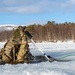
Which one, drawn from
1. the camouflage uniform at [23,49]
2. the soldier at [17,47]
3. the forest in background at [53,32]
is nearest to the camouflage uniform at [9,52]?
the soldier at [17,47]

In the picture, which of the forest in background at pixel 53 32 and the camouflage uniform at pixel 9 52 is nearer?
the camouflage uniform at pixel 9 52

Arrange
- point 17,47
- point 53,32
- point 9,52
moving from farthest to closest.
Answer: point 53,32 < point 17,47 < point 9,52

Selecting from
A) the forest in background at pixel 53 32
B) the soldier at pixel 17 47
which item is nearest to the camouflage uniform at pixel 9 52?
the soldier at pixel 17 47

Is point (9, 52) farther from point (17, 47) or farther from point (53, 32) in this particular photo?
point (53, 32)

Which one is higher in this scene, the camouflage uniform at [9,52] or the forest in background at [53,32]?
the forest in background at [53,32]

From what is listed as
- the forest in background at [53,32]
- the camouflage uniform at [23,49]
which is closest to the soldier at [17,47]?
the camouflage uniform at [23,49]

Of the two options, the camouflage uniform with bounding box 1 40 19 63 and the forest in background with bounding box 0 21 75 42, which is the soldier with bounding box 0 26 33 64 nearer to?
the camouflage uniform with bounding box 1 40 19 63

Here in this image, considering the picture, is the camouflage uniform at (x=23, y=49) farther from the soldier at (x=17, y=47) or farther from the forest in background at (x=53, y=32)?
the forest in background at (x=53, y=32)

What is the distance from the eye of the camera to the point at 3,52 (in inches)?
357

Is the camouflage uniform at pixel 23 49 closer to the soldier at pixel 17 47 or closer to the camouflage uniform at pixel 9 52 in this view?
the soldier at pixel 17 47

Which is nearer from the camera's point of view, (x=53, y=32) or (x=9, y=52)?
(x=9, y=52)

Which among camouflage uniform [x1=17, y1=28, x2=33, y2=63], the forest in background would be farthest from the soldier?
the forest in background

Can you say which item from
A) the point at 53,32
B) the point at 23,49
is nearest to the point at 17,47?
the point at 23,49

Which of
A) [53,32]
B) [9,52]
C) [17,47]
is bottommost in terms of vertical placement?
[9,52]
